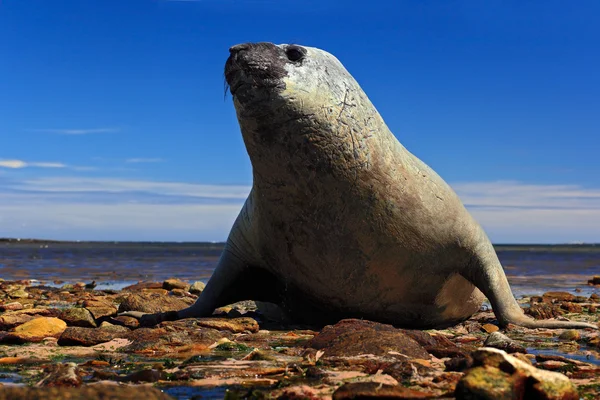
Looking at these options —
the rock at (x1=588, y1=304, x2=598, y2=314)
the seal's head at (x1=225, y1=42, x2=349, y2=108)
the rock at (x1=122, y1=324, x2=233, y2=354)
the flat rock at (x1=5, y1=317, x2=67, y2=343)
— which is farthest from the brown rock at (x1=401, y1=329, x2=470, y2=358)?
the rock at (x1=588, y1=304, x2=598, y2=314)

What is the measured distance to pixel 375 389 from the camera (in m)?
3.42

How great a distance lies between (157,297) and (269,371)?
4158 mm

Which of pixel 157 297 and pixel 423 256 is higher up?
pixel 423 256

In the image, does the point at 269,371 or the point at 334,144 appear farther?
the point at 334,144

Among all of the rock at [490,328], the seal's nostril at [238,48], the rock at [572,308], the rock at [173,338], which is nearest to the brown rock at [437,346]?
the rock at [490,328]

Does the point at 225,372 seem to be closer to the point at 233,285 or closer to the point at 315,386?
the point at 315,386

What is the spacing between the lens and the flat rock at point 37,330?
574cm

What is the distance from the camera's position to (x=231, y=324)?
632 centimetres

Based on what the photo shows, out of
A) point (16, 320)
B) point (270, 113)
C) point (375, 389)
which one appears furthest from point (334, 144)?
point (16, 320)

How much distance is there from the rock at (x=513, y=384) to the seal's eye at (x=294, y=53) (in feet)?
9.94

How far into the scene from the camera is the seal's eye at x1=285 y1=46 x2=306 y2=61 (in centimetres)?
566

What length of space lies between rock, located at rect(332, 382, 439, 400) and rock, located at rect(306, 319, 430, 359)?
Answer: 114 centimetres

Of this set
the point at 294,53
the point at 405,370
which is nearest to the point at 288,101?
the point at 294,53

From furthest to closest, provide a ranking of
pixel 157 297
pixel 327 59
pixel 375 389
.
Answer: pixel 157 297 → pixel 327 59 → pixel 375 389
